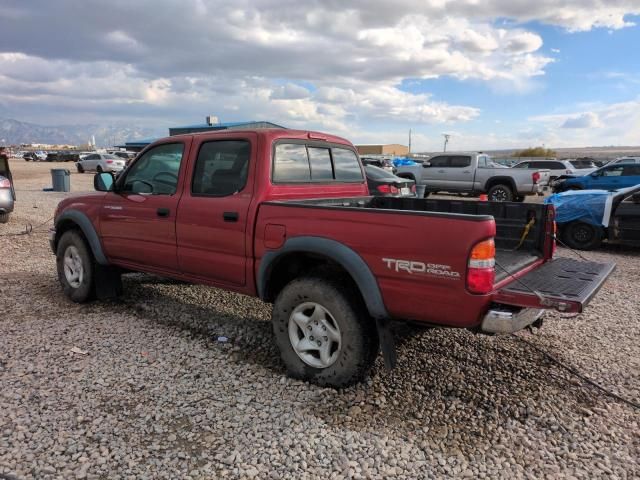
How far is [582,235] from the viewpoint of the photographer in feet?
29.4

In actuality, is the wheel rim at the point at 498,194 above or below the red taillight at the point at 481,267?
below

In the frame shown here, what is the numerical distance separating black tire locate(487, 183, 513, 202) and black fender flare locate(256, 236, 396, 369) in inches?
618

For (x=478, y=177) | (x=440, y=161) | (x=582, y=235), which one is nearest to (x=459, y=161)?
(x=440, y=161)

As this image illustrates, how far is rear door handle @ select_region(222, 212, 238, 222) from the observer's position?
3.71m

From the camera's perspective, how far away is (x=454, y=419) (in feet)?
9.93

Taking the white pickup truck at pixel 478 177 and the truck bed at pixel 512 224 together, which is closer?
the truck bed at pixel 512 224

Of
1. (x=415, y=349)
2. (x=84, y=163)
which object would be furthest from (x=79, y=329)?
(x=84, y=163)

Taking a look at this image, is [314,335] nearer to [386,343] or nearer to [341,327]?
[341,327]

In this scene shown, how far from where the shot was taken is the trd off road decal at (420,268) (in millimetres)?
2719

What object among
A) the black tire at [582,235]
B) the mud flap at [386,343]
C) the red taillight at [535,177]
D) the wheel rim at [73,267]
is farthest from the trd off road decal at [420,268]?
the red taillight at [535,177]

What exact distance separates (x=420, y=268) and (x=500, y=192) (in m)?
16.1

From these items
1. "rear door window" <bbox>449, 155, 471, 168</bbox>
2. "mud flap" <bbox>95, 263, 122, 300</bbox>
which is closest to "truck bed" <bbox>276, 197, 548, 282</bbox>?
"mud flap" <bbox>95, 263, 122, 300</bbox>

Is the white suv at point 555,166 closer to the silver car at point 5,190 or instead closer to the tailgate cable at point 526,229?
the tailgate cable at point 526,229

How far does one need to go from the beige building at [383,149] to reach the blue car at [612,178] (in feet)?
241
